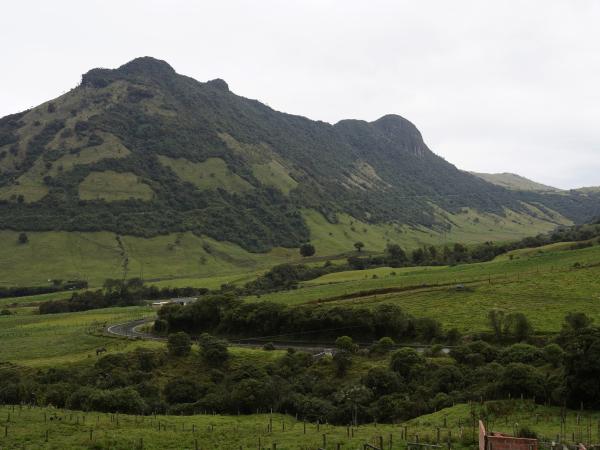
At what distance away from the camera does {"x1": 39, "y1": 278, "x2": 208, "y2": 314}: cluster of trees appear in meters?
133

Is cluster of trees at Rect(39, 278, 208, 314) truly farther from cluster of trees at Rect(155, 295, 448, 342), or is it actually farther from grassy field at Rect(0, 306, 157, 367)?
cluster of trees at Rect(155, 295, 448, 342)

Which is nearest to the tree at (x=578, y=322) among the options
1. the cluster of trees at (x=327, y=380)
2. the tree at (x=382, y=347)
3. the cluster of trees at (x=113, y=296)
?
the cluster of trees at (x=327, y=380)

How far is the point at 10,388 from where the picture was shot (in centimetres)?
6016

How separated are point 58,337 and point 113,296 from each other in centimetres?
5418

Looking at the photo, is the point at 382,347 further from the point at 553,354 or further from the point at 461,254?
the point at 461,254

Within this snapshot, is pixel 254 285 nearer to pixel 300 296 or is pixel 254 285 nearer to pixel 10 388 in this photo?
pixel 300 296

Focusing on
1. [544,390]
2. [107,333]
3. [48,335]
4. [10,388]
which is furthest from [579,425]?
[48,335]

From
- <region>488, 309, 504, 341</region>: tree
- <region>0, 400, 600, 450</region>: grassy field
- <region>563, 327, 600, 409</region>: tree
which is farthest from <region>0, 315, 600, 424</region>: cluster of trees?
<region>488, 309, 504, 341</region>: tree

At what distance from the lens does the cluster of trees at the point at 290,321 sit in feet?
261

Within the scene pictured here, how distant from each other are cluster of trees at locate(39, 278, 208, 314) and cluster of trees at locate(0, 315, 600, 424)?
64112 mm

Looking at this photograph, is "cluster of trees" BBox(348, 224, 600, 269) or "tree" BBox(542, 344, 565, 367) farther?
"cluster of trees" BBox(348, 224, 600, 269)

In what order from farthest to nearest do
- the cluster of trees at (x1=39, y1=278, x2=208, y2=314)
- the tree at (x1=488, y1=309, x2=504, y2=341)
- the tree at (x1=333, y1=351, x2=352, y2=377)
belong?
1. the cluster of trees at (x1=39, y1=278, x2=208, y2=314)
2. the tree at (x1=488, y1=309, x2=504, y2=341)
3. the tree at (x1=333, y1=351, x2=352, y2=377)

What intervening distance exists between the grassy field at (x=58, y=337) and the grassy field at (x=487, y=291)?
35.5 metres

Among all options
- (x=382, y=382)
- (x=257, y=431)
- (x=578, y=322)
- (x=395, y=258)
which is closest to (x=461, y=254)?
(x=395, y=258)
